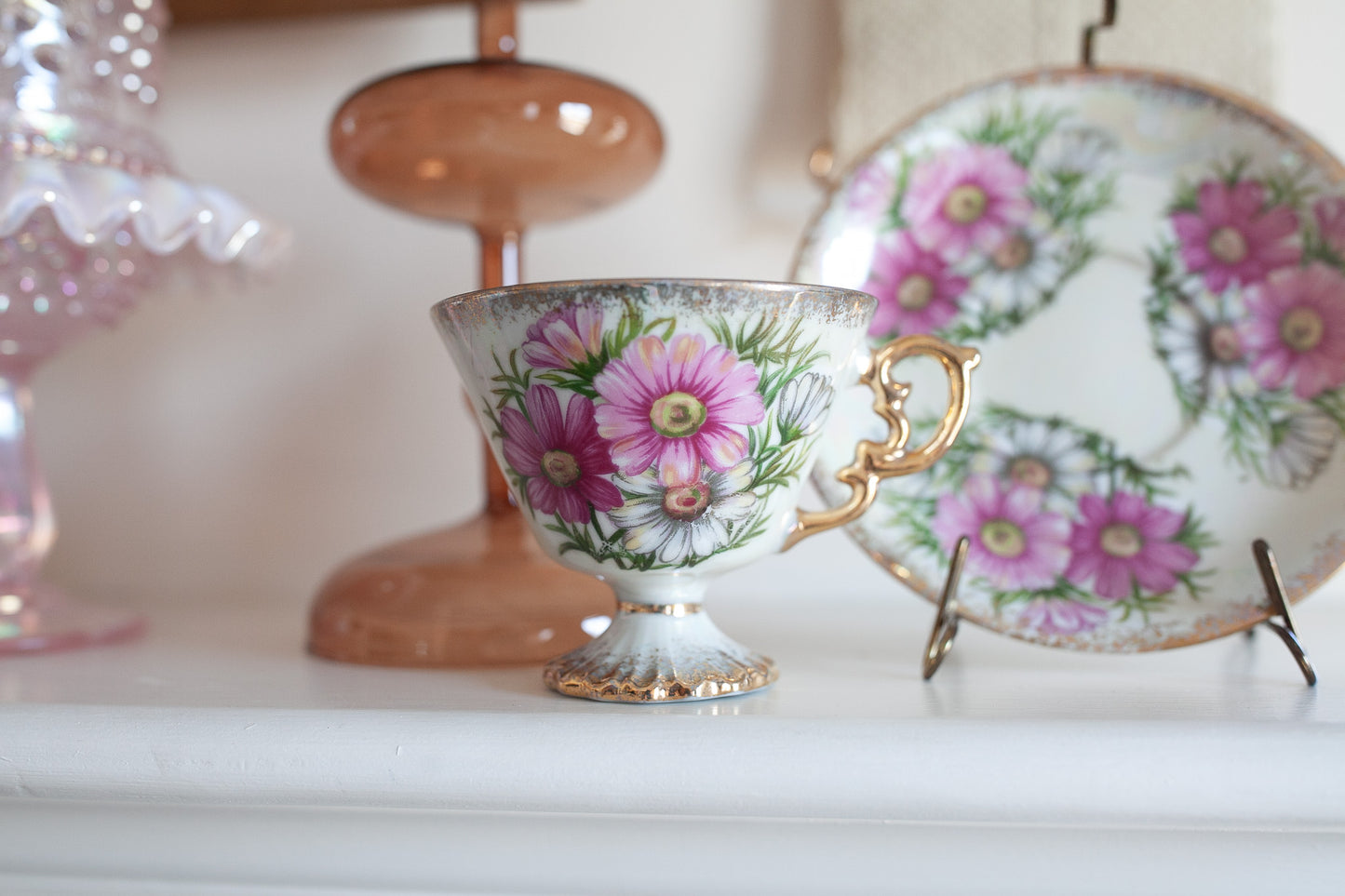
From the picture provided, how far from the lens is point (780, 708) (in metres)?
0.35

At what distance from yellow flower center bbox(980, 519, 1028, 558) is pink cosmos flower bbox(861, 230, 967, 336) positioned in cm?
10

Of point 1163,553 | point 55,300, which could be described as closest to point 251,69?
point 55,300

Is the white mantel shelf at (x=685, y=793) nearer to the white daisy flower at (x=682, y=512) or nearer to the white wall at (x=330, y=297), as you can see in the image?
the white daisy flower at (x=682, y=512)

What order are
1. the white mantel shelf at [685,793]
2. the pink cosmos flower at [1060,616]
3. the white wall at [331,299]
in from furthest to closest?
the white wall at [331,299], the pink cosmos flower at [1060,616], the white mantel shelf at [685,793]

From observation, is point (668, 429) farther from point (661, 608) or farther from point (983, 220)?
point (983, 220)

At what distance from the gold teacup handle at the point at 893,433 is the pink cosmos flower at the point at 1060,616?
0.30ft

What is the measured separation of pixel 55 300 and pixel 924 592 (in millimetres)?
430

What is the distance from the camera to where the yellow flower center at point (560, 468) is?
0.35 meters

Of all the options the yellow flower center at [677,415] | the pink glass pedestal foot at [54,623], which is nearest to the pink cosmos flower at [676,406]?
the yellow flower center at [677,415]

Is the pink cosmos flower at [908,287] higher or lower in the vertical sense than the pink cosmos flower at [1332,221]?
lower

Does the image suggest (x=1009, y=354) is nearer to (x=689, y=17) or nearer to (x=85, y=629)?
(x=689, y=17)

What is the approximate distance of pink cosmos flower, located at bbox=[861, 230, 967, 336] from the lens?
1.62 feet

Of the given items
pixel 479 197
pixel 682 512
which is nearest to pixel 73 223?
pixel 479 197

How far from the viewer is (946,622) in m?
0.41
